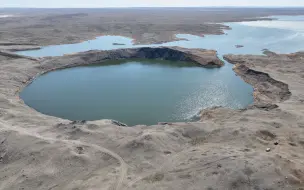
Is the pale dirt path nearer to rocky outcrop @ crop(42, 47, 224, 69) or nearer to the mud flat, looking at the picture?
the mud flat

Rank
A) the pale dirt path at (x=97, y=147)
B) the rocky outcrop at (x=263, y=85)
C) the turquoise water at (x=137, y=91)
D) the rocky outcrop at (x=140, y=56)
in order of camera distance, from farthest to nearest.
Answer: the rocky outcrop at (x=140, y=56), the rocky outcrop at (x=263, y=85), the turquoise water at (x=137, y=91), the pale dirt path at (x=97, y=147)

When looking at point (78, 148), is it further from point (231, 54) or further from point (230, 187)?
point (231, 54)

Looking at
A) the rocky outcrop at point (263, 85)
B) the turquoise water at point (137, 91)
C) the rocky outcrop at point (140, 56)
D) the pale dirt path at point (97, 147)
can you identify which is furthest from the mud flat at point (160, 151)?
the rocky outcrop at point (140, 56)

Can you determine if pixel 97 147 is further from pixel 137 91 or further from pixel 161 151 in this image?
pixel 137 91

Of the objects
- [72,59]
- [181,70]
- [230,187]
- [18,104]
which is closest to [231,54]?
[181,70]

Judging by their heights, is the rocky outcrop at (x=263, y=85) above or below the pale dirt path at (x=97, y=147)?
above

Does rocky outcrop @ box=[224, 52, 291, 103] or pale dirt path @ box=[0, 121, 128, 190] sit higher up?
rocky outcrop @ box=[224, 52, 291, 103]

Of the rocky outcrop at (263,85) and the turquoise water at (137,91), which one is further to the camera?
the rocky outcrop at (263,85)

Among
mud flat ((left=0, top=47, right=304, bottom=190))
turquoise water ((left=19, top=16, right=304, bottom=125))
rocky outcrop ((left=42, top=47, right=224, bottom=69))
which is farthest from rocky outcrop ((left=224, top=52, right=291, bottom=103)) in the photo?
rocky outcrop ((left=42, top=47, right=224, bottom=69))

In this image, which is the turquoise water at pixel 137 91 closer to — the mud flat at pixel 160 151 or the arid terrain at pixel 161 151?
the arid terrain at pixel 161 151
